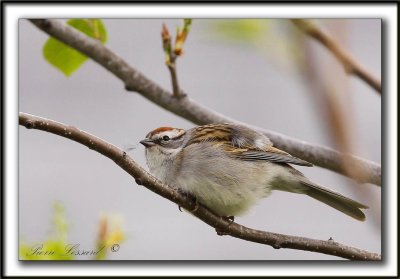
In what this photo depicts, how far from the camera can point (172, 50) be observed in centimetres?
205

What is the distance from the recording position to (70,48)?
2404mm

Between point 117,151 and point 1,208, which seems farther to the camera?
point 1,208

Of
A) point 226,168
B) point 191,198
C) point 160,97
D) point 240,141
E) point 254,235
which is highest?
point 160,97

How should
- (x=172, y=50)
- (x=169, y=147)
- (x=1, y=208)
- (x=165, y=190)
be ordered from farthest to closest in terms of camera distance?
(x=169, y=147) → (x=1, y=208) → (x=172, y=50) → (x=165, y=190)

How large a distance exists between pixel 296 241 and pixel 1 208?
113 centimetres

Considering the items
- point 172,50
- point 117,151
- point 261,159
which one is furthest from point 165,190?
point 261,159

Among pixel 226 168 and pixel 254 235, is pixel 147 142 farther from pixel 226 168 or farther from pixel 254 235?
pixel 254 235

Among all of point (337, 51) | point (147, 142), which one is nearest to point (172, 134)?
point (147, 142)

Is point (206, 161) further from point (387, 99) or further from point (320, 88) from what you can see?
point (320, 88)

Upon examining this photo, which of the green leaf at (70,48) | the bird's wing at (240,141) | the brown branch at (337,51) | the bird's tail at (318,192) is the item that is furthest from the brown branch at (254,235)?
the brown branch at (337,51)

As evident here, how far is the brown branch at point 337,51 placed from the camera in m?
0.67

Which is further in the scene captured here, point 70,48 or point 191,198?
point 70,48

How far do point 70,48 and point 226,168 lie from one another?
2.60 ft

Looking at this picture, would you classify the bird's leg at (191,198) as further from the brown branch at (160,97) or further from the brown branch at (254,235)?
the brown branch at (160,97)
